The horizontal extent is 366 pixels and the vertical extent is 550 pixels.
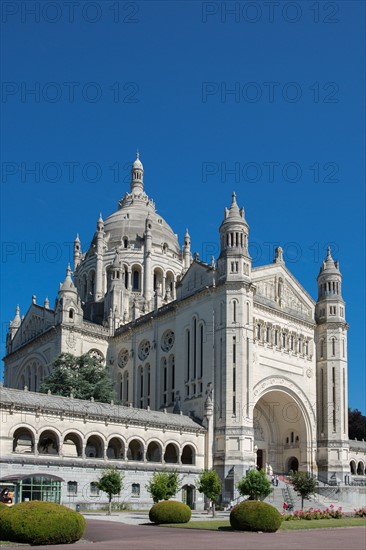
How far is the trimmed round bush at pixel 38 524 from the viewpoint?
2806cm

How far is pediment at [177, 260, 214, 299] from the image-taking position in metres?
72.7

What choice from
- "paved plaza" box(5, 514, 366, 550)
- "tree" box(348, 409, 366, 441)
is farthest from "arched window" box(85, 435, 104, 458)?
"tree" box(348, 409, 366, 441)

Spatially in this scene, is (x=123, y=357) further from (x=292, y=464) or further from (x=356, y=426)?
(x=356, y=426)

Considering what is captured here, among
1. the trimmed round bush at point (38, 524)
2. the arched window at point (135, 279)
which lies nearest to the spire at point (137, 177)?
the arched window at point (135, 279)

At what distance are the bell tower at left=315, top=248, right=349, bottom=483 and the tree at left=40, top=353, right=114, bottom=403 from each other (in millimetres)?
22815

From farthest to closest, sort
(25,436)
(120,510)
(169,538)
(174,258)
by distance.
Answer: (174,258) < (25,436) < (120,510) < (169,538)

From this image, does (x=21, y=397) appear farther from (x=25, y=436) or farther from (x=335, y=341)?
(x=335, y=341)

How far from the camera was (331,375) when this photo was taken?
7906cm

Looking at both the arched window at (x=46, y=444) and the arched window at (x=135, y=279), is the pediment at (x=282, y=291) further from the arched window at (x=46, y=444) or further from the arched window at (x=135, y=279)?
the arched window at (x=135, y=279)

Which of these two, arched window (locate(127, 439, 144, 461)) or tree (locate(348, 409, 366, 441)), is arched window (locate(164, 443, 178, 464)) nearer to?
arched window (locate(127, 439, 144, 461))

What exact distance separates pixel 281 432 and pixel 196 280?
63.4 ft

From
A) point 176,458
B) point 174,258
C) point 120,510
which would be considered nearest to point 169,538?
point 120,510

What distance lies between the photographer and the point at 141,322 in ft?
272

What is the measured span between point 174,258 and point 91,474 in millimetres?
50394
